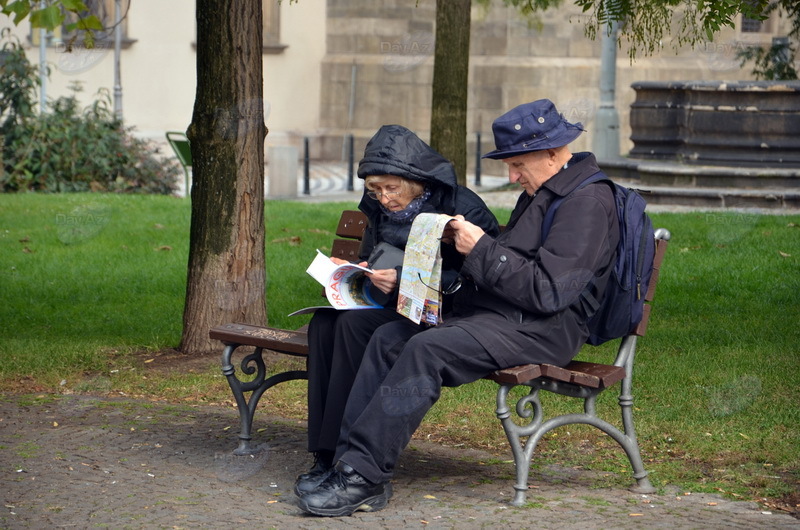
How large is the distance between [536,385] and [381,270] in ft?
2.48

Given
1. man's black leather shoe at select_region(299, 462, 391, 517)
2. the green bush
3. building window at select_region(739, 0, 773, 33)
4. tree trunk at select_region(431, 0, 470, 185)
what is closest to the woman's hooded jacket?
man's black leather shoe at select_region(299, 462, 391, 517)

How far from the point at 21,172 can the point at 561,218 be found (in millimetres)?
12991

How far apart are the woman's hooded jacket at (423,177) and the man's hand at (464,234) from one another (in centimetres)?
33

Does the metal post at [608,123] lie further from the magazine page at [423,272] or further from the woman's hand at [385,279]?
the magazine page at [423,272]

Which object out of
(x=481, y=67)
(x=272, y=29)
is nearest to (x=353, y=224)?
(x=481, y=67)

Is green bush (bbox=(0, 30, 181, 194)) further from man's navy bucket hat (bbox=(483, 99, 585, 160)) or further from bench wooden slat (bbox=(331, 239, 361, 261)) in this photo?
man's navy bucket hat (bbox=(483, 99, 585, 160))

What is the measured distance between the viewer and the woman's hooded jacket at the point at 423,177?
471cm

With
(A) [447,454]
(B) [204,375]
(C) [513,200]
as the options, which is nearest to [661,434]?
(A) [447,454]

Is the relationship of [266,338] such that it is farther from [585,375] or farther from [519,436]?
[585,375]

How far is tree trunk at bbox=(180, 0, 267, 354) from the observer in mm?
6680

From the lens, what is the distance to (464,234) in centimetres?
435

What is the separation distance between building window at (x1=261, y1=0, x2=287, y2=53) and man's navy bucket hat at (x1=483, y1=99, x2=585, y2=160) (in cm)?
2170

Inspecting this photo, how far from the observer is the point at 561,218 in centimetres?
434

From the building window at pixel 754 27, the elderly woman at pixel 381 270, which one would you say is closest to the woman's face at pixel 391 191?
the elderly woman at pixel 381 270
